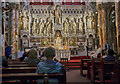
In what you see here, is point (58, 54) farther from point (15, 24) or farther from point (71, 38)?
point (71, 38)

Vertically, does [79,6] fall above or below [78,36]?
above

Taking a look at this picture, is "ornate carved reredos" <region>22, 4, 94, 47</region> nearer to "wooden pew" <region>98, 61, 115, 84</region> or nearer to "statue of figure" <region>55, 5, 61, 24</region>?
"statue of figure" <region>55, 5, 61, 24</region>

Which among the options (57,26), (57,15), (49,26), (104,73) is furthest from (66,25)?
(104,73)

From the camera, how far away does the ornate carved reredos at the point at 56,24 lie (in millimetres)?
17797

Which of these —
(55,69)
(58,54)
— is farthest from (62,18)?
(55,69)

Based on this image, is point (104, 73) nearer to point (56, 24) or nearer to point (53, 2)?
point (56, 24)

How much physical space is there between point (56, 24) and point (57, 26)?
29cm

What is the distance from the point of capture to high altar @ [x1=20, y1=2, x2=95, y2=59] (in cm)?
1762

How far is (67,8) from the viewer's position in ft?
62.5

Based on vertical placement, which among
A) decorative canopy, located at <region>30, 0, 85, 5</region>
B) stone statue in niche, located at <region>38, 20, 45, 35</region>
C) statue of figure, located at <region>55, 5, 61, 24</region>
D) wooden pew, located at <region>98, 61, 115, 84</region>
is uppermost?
decorative canopy, located at <region>30, 0, 85, 5</region>

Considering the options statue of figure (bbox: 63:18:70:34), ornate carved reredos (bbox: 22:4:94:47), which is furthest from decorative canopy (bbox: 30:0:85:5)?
statue of figure (bbox: 63:18:70:34)

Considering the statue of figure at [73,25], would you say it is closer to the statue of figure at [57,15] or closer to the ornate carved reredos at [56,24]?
the ornate carved reredos at [56,24]

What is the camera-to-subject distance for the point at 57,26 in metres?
18.0

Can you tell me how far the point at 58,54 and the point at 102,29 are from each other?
5.44m
